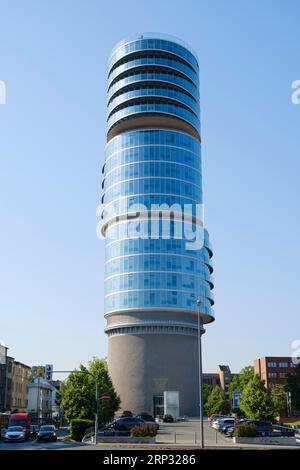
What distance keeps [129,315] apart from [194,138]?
45.6 metres

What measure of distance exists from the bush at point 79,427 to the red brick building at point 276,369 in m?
109

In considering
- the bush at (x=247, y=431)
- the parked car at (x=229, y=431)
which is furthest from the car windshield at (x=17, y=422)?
the bush at (x=247, y=431)

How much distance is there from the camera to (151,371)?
116 m

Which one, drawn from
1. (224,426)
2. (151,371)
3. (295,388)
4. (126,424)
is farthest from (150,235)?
(126,424)

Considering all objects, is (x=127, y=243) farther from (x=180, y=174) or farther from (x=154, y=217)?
(x=180, y=174)

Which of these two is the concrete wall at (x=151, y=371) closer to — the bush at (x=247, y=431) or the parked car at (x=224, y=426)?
the parked car at (x=224, y=426)

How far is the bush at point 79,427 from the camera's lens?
55938 mm

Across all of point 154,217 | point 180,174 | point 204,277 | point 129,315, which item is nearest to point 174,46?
point 180,174

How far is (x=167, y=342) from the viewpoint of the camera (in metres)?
117

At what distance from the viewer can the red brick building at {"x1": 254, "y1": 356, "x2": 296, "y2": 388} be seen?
6166 inches

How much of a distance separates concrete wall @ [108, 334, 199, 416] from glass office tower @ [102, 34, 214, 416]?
213mm

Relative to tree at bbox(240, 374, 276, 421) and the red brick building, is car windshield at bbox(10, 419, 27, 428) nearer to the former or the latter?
tree at bbox(240, 374, 276, 421)

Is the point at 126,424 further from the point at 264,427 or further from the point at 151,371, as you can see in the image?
the point at 151,371

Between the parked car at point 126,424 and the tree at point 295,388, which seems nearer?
the parked car at point 126,424
